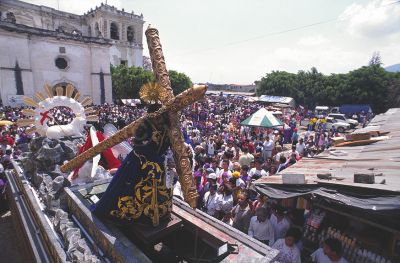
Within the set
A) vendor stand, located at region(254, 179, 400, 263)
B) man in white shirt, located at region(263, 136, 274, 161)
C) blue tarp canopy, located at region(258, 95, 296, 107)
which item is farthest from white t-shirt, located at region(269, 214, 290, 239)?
blue tarp canopy, located at region(258, 95, 296, 107)

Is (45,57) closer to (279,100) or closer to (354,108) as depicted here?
(279,100)

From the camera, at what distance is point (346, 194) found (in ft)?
13.0

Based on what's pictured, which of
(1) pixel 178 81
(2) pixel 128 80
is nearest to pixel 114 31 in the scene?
(2) pixel 128 80

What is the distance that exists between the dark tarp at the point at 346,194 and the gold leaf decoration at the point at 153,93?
8.36 ft

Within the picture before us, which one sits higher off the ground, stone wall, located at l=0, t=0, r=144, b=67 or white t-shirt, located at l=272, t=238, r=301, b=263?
stone wall, located at l=0, t=0, r=144, b=67

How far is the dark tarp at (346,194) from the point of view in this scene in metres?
3.54

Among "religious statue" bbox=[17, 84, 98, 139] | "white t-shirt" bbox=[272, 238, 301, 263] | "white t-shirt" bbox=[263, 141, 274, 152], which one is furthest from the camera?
"white t-shirt" bbox=[263, 141, 274, 152]

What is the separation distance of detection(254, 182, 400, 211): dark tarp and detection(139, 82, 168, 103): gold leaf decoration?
255 cm

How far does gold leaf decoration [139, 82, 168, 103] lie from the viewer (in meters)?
3.39

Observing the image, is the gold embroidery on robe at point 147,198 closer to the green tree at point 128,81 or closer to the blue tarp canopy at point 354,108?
the green tree at point 128,81

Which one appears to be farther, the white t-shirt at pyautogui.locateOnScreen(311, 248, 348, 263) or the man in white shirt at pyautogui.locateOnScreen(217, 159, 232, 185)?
the man in white shirt at pyautogui.locateOnScreen(217, 159, 232, 185)

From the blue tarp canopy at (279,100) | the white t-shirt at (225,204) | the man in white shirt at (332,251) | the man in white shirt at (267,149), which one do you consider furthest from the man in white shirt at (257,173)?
the blue tarp canopy at (279,100)

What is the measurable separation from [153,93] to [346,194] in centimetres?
316

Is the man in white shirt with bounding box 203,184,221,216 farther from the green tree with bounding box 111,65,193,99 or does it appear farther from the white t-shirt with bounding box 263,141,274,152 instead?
the green tree with bounding box 111,65,193,99
